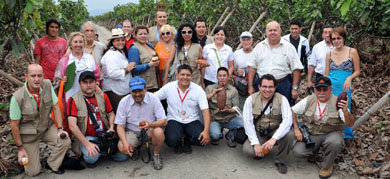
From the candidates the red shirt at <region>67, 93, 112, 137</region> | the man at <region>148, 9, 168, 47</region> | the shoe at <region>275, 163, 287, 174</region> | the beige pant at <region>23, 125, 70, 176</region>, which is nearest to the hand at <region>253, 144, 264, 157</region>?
the shoe at <region>275, 163, 287, 174</region>

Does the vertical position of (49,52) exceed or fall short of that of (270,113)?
it exceeds it

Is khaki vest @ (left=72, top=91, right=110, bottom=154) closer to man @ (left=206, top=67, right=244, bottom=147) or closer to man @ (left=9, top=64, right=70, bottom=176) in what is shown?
man @ (left=9, top=64, right=70, bottom=176)

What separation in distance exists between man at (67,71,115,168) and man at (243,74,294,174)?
2003mm

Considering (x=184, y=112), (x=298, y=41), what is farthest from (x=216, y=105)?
(x=298, y=41)

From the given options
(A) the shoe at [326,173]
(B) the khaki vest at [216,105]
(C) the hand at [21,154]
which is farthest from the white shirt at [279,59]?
(C) the hand at [21,154]

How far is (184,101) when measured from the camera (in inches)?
183

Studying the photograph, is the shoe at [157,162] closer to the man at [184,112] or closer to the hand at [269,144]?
the man at [184,112]

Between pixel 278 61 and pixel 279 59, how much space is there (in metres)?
0.03

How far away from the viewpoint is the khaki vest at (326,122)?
410cm

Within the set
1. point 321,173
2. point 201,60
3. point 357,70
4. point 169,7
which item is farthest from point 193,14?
point 321,173

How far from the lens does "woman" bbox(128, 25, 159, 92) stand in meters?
4.91

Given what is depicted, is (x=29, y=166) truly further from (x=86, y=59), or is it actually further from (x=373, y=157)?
(x=373, y=157)

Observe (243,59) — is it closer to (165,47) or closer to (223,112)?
(223,112)

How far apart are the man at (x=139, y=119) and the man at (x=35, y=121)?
0.76 meters
